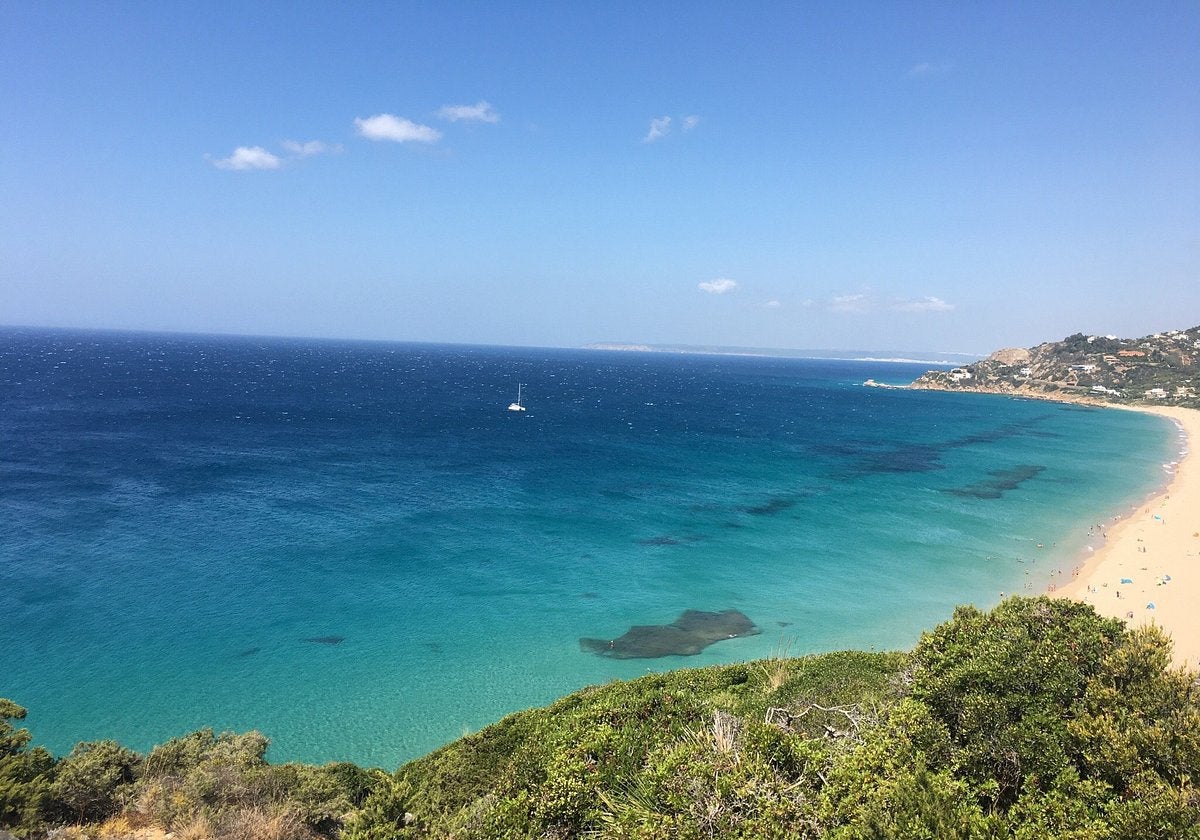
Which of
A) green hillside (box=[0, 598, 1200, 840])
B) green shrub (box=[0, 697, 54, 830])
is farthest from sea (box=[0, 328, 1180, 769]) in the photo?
green shrub (box=[0, 697, 54, 830])

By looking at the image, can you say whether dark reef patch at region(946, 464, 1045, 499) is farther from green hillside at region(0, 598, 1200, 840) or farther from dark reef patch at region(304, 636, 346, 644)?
dark reef patch at region(304, 636, 346, 644)

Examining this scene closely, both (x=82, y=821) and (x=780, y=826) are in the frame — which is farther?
(x=82, y=821)

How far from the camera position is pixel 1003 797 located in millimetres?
8977

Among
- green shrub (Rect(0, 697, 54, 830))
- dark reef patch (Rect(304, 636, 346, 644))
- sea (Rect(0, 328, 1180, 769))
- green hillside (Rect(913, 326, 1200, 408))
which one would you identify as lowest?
dark reef patch (Rect(304, 636, 346, 644))

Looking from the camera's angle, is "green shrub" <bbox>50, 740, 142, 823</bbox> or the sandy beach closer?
"green shrub" <bbox>50, 740, 142, 823</bbox>

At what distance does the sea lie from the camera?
78.1ft

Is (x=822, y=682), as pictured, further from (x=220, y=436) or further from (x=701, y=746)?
(x=220, y=436)

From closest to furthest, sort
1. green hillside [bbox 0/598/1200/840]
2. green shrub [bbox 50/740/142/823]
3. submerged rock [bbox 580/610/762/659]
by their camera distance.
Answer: green hillside [bbox 0/598/1200/840] → green shrub [bbox 50/740/142/823] → submerged rock [bbox 580/610/762/659]

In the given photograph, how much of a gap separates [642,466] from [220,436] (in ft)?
155

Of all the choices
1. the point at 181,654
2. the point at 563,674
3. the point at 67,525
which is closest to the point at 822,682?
the point at 563,674

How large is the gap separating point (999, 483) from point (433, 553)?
183 ft

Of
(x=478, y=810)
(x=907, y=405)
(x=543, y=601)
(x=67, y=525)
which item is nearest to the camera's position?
(x=478, y=810)

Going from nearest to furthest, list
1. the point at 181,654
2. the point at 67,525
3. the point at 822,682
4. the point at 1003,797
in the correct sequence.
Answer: the point at 1003,797 → the point at 822,682 → the point at 181,654 → the point at 67,525

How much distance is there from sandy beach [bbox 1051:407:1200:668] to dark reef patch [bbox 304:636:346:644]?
116ft
